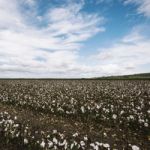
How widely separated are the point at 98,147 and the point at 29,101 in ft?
42.3

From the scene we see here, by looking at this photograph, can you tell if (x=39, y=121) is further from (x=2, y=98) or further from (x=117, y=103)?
(x=2, y=98)

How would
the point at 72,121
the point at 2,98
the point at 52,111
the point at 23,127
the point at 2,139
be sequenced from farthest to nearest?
the point at 2,98, the point at 52,111, the point at 72,121, the point at 23,127, the point at 2,139

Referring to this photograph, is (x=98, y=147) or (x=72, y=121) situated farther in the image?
(x=72, y=121)

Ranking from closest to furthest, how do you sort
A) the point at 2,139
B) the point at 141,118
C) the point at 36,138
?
the point at 36,138 < the point at 2,139 < the point at 141,118

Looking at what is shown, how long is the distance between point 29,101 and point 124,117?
9.74 meters

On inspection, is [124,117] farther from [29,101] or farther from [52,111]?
[29,101]

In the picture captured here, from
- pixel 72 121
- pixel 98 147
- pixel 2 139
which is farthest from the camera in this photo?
pixel 72 121

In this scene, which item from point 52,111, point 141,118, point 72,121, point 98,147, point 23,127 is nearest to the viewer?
point 98,147

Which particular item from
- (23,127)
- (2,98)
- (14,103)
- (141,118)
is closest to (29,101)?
(14,103)

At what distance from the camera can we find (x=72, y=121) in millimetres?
15148

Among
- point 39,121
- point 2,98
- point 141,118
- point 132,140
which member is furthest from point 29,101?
point 132,140

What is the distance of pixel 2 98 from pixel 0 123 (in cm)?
1148

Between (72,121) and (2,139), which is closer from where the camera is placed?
(2,139)

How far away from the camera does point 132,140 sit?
11.2m
